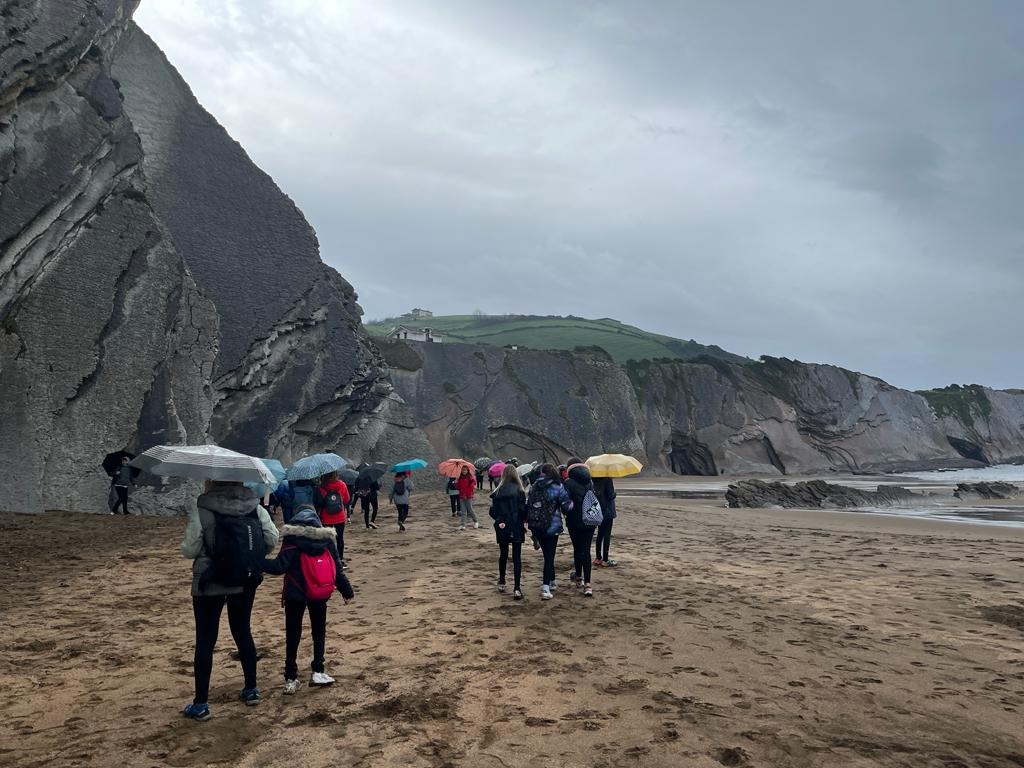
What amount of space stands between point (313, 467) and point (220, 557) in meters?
3.13

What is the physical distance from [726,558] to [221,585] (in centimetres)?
1045

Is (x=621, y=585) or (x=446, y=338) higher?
(x=446, y=338)

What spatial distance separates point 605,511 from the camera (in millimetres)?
11430

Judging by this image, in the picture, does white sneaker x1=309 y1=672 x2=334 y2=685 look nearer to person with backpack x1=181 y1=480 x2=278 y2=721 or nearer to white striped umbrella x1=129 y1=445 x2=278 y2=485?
person with backpack x1=181 y1=480 x2=278 y2=721

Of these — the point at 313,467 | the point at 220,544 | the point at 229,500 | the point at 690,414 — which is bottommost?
the point at 220,544

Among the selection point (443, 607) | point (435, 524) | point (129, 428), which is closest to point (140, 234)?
point (129, 428)

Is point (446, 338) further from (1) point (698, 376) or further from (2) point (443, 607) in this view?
(2) point (443, 607)

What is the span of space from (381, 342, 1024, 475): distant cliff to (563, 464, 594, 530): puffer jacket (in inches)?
1463

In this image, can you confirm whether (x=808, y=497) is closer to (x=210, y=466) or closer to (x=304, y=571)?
(x=304, y=571)

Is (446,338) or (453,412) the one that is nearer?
(453,412)

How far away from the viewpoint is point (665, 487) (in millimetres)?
42562

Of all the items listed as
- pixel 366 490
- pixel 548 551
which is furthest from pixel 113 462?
pixel 548 551

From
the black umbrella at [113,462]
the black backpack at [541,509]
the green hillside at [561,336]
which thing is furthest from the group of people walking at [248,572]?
the green hillside at [561,336]

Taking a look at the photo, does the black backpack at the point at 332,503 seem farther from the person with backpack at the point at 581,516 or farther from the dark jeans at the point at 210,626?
the dark jeans at the point at 210,626
